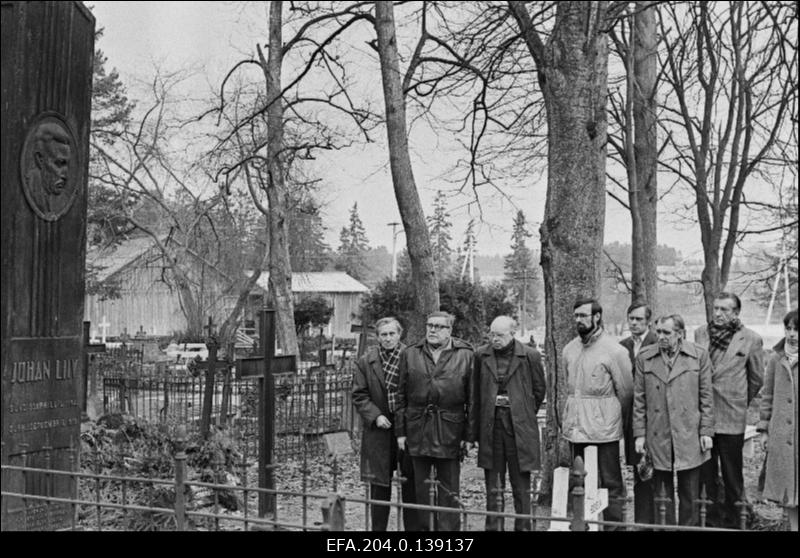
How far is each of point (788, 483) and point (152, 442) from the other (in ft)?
22.9

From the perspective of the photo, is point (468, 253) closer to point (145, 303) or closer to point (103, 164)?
point (145, 303)

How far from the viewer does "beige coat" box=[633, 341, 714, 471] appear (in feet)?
22.6

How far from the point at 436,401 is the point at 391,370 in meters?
0.51

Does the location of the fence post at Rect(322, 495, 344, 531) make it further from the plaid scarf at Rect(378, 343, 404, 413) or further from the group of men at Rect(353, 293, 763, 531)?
the plaid scarf at Rect(378, 343, 404, 413)

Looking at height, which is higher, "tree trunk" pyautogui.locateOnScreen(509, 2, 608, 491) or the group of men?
"tree trunk" pyautogui.locateOnScreen(509, 2, 608, 491)

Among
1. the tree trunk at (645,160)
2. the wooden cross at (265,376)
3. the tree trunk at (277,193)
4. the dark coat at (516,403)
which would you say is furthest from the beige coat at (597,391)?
the tree trunk at (277,193)

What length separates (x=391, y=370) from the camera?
24.3ft

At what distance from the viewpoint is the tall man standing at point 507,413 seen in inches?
280

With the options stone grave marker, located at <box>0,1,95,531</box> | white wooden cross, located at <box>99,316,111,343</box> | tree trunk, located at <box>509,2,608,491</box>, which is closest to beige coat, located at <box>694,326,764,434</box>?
tree trunk, located at <box>509,2,608,491</box>

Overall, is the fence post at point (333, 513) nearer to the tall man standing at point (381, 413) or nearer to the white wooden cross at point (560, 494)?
the white wooden cross at point (560, 494)

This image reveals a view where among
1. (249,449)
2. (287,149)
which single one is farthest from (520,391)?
(287,149)

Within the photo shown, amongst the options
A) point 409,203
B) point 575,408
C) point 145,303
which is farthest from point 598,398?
point 145,303

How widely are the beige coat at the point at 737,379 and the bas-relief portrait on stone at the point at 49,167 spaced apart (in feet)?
16.6

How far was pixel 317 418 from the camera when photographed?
43.9 ft
